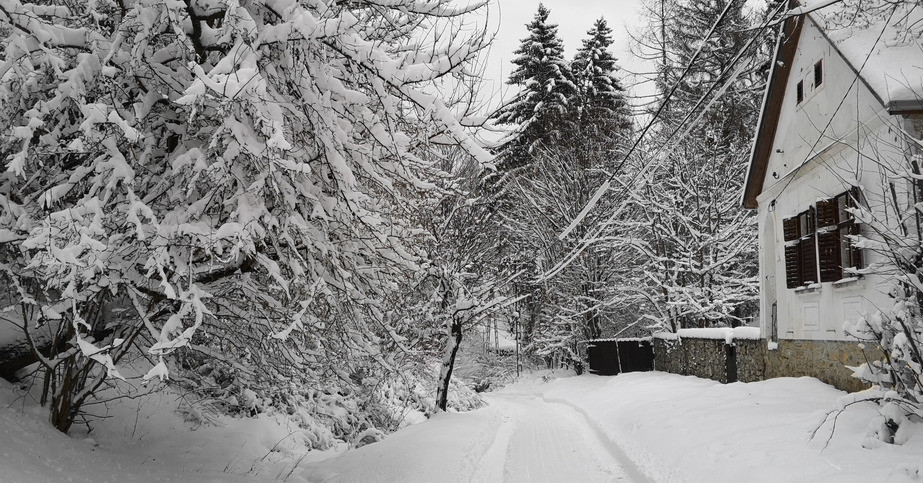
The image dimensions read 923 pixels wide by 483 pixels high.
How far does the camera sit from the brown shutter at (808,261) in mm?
11078

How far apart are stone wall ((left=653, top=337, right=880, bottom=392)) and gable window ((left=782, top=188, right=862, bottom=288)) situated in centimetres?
113

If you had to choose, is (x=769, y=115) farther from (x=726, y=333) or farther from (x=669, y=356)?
(x=669, y=356)

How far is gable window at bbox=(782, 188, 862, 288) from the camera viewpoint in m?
9.54

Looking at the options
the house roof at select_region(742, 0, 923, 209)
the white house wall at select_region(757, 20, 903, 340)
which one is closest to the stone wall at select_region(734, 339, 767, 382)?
the white house wall at select_region(757, 20, 903, 340)

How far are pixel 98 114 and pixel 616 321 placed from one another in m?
31.2

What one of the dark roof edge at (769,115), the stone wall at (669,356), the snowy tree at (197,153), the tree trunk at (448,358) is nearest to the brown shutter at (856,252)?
the dark roof edge at (769,115)

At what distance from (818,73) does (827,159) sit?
5.48 feet

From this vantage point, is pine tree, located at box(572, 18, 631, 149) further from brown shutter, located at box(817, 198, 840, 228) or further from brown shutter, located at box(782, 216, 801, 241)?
brown shutter, located at box(817, 198, 840, 228)

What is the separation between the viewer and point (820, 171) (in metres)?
10.9

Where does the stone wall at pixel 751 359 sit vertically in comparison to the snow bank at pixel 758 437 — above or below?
above

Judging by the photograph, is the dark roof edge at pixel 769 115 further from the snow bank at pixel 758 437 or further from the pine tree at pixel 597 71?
the pine tree at pixel 597 71

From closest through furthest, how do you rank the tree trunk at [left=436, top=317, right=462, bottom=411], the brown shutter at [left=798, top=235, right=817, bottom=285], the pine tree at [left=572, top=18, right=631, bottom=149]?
the brown shutter at [left=798, top=235, right=817, bottom=285]
the tree trunk at [left=436, top=317, right=462, bottom=411]
the pine tree at [left=572, top=18, right=631, bottom=149]

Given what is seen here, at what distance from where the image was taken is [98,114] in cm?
430

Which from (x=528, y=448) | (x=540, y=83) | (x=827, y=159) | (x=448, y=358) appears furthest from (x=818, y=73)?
(x=540, y=83)
